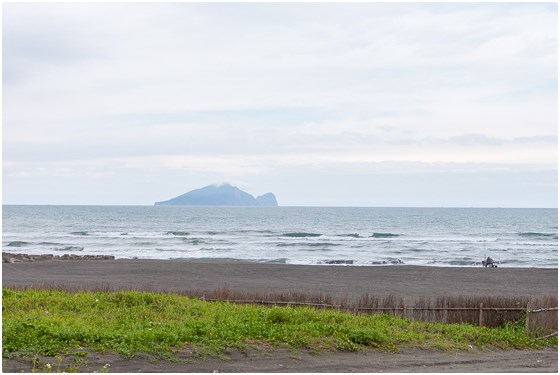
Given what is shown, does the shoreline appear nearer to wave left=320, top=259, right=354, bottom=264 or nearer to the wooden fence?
wave left=320, top=259, right=354, bottom=264

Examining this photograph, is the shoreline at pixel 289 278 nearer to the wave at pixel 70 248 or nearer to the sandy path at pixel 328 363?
the sandy path at pixel 328 363

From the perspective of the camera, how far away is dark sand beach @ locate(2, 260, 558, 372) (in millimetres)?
10289

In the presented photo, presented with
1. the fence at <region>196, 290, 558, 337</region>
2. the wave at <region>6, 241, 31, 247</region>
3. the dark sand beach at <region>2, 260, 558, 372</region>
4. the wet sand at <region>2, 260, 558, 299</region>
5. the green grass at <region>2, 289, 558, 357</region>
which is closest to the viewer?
the dark sand beach at <region>2, 260, 558, 372</region>

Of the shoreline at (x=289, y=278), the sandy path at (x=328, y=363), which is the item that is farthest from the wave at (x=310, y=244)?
the sandy path at (x=328, y=363)

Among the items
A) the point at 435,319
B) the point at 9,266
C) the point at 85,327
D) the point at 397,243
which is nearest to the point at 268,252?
the point at 397,243

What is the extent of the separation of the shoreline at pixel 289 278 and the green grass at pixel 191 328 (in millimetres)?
9140

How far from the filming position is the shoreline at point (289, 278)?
25453 millimetres

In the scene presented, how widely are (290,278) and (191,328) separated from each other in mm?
18217

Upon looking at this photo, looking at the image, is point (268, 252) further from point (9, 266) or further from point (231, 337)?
point (231, 337)

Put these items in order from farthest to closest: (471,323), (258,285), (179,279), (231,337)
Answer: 1. (179,279)
2. (258,285)
3. (471,323)
4. (231,337)

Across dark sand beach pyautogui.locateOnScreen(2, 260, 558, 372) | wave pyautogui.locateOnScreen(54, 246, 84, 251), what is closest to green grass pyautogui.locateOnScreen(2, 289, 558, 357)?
dark sand beach pyautogui.locateOnScreen(2, 260, 558, 372)

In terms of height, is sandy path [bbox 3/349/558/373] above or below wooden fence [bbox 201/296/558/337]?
below

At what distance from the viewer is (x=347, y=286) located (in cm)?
2675

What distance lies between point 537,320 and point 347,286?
1277cm
